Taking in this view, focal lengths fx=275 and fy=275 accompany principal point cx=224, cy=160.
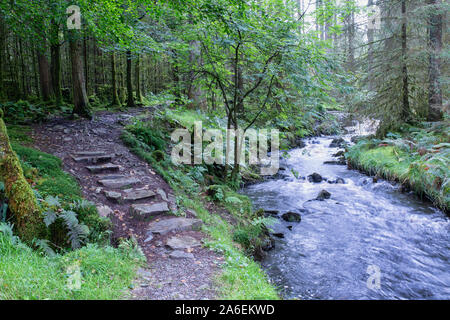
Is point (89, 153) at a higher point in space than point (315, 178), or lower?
higher

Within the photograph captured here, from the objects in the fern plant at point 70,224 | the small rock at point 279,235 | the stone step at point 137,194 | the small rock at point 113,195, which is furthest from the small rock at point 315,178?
the fern plant at point 70,224

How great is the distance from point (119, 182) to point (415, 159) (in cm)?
1061

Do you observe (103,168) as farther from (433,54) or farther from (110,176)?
(433,54)

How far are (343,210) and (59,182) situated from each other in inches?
323

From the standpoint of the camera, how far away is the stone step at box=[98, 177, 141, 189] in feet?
19.5

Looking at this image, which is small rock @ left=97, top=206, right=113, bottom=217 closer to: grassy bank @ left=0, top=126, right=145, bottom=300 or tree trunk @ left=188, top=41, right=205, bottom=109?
grassy bank @ left=0, top=126, right=145, bottom=300

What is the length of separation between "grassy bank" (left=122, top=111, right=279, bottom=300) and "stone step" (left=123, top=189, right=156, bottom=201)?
27.8 inches

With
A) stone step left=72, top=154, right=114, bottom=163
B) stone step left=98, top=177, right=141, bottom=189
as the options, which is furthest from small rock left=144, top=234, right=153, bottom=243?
stone step left=72, top=154, right=114, bottom=163

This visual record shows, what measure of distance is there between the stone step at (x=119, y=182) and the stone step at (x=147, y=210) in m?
0.86

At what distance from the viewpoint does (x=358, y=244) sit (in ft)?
22.5

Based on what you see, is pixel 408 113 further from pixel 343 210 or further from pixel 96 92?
pixel 96 92

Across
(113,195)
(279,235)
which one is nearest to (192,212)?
(113,195)

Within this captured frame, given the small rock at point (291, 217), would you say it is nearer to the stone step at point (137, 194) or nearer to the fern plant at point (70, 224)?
the stone step at point (137, 194)
